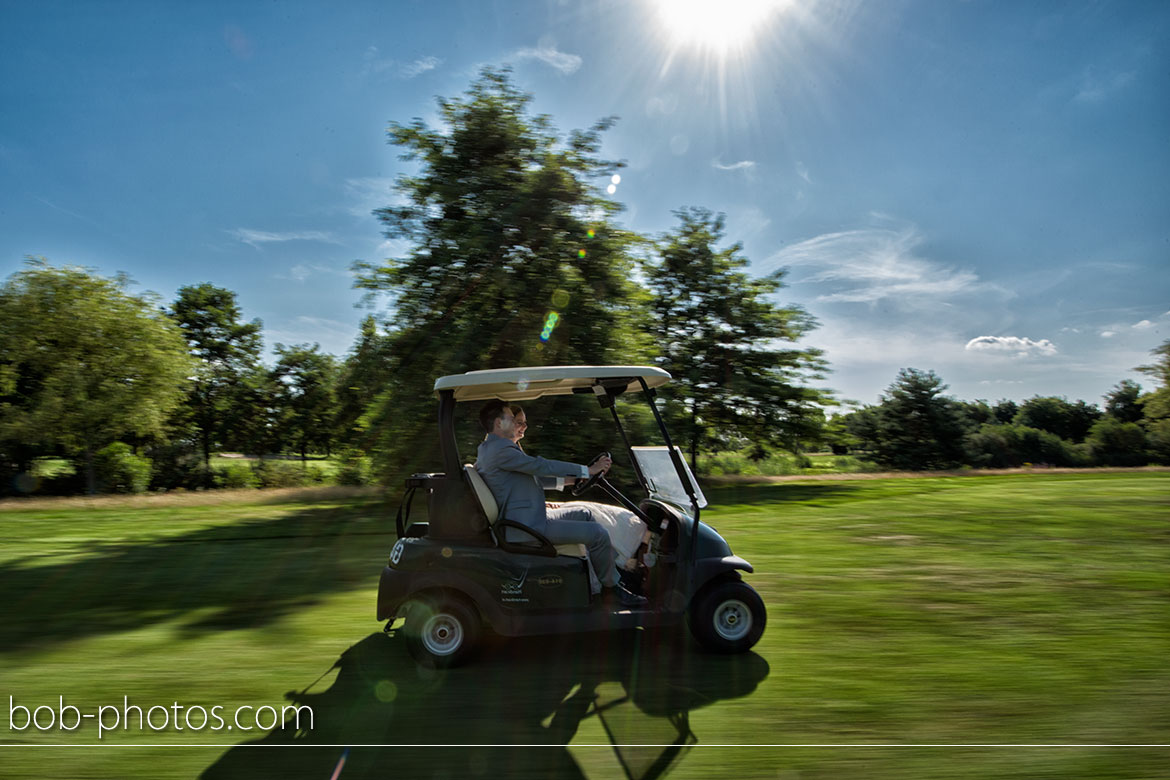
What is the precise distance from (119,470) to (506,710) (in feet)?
88.5

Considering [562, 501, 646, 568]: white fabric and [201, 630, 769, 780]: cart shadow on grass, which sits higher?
[562, 501, 646, 568]: white fabric

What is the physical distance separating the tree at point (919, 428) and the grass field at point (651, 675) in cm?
3080

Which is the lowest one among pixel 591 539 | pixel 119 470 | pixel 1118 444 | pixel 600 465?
pixel 591 539

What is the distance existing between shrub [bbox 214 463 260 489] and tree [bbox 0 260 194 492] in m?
6.37

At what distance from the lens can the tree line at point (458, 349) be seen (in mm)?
14656

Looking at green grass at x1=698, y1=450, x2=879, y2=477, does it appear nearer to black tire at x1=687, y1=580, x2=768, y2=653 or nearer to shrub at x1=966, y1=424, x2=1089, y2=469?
shrub at x1=966, y1=424, x2=1089, y2=469

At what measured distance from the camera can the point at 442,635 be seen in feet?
13.4

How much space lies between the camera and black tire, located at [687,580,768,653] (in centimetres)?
421

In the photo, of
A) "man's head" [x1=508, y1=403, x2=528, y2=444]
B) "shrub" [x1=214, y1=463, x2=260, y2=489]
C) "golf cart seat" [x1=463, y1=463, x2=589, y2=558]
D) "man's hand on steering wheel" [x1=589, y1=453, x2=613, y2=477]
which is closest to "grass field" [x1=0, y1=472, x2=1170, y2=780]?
"golf cart seat" [x1=463, y1=463, x2=589, y2=558]

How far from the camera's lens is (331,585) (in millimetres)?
6883

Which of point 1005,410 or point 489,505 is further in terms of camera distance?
point 1005,410

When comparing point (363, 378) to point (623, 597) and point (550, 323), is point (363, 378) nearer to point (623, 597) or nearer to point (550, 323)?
point (550, 323)

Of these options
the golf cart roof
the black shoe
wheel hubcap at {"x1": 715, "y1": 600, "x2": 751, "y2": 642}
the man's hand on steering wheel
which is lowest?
wheel hubcap at {"x1": 715, "y1": 600, "x2": 751, "y2": 642}

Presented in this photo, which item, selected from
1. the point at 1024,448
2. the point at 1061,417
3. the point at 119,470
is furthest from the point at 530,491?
the point at 1061,417
